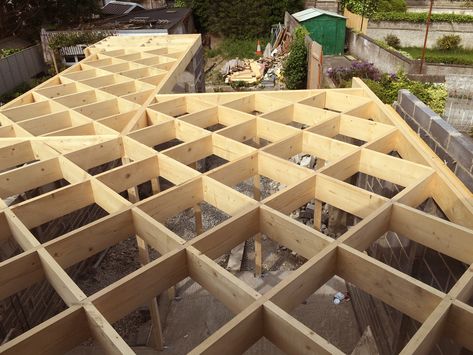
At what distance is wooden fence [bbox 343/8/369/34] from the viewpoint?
26344 mm

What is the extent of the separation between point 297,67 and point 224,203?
47.9 feet

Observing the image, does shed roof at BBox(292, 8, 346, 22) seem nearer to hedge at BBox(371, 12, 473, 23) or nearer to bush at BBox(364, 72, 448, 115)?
hedge at BBox(371, 12, 473, 23)

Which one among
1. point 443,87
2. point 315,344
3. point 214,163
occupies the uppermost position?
point 315,344

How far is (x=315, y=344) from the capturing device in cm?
311

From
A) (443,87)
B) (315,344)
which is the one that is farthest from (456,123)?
(315,344)

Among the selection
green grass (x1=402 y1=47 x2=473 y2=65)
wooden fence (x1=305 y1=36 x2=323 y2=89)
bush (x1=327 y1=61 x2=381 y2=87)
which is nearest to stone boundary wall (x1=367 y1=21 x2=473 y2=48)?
green grass (x1=402 y1=47 x2=473 y2=65)

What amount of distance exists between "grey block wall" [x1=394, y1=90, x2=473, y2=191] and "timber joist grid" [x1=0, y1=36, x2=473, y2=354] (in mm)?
132

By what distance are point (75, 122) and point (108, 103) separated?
884mm

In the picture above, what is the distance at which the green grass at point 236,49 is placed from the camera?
29.2m

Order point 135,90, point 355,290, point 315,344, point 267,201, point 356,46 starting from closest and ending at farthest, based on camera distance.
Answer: point 315,344 < point 267,201 < point 355,290 < point 135,90 < point 356,46

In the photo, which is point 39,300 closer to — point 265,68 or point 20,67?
point 265,68

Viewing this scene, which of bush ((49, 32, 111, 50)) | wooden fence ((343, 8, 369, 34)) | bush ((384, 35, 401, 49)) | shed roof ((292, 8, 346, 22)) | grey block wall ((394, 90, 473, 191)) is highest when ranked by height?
grey block wall ((394, 90, 473, 191))

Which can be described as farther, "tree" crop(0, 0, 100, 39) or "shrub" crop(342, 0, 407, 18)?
"shrub" crop(342, 0, 407, 18)

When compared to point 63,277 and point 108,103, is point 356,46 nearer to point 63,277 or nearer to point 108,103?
point 108,103
